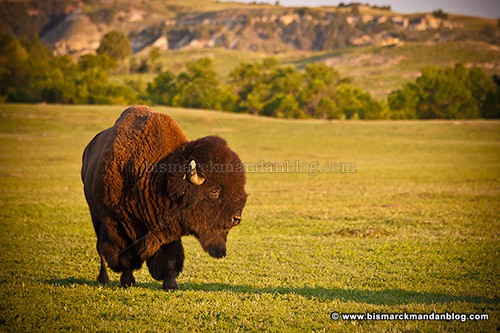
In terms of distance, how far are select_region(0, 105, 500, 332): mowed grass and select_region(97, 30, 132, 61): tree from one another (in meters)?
96.2

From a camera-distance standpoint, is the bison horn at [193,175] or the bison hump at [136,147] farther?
the bison hump at [136,147]

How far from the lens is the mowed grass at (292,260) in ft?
25.7

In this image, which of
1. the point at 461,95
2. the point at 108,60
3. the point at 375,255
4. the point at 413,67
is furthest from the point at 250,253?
the point at 413,67

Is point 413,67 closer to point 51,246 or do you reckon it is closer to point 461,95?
point 461,95

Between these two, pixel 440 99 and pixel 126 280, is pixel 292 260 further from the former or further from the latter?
pixel 440 99

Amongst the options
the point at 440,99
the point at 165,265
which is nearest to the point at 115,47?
the point at 440,99

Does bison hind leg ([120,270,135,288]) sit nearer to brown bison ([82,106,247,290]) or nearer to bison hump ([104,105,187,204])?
brown bison ([82,106,247,290])

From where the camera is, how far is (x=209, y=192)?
871 cm

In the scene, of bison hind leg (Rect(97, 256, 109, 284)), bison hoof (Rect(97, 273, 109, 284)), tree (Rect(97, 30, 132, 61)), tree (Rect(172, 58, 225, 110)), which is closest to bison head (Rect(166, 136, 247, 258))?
bison hind leg (Rect(97, 256, 109, 284))

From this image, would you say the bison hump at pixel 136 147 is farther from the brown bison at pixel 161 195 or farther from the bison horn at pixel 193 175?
the bison horn at pixel 193 175

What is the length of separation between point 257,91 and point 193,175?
80.6 metres

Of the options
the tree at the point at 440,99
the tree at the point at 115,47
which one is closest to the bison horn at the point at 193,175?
the tree at the point at 440,99

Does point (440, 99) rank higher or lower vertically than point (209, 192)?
lower

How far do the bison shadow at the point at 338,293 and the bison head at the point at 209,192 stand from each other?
3.98ft
